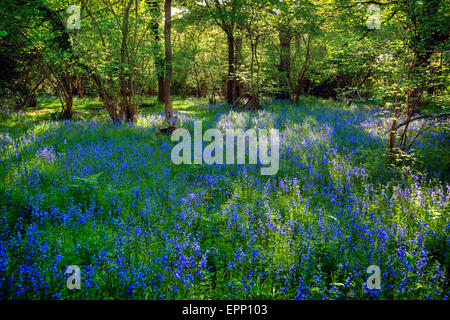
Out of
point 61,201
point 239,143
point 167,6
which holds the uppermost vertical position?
point 167,6

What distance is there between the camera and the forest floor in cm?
233

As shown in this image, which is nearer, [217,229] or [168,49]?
[217,229]

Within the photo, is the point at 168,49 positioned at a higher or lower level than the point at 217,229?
higher

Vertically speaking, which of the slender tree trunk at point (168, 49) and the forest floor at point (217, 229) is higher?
the slender tree trunk at point (168, 49)

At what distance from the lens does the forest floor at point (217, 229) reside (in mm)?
2326

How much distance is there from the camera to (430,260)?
2721 millimetres

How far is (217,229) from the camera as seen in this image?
10.9 ft

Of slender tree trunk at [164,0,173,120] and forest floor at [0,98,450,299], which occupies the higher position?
slender tree trunk at [164,0,173,120]

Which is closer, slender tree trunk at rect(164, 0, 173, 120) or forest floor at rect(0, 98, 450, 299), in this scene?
forest floor at rect(0, 98, 450, 299)

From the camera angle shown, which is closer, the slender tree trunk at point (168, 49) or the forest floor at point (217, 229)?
the forest floor at point (217, 229)
